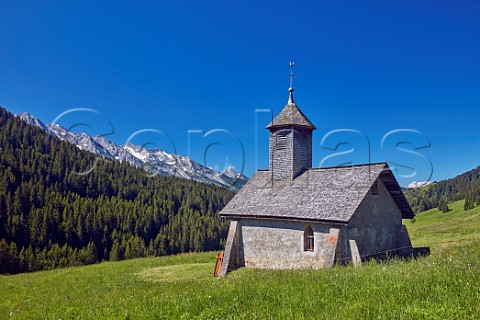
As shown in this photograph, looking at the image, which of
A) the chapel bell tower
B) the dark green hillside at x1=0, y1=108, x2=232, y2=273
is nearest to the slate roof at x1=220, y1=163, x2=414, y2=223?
the chapel bell tower

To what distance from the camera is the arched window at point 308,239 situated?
2247 centimetres

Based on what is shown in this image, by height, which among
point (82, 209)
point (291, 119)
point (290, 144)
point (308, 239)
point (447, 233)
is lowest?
point (308, 239)

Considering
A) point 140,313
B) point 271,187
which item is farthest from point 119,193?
point 140,313

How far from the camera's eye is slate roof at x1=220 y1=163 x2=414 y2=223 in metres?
21.6

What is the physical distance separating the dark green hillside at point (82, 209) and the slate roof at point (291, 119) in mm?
83253

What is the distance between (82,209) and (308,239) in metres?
113

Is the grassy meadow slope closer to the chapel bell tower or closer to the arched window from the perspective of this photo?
the arched window

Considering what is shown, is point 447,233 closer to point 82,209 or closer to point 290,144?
point 290,144

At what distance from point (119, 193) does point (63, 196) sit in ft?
79.6

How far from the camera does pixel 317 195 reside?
76.9 ft

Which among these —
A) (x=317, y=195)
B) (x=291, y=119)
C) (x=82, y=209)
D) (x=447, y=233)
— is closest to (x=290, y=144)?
(x=291, y=119)

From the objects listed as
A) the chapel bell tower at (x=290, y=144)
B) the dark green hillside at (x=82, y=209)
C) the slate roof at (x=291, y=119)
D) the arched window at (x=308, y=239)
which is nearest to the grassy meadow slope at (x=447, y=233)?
the arched window at (x=308, y=239)

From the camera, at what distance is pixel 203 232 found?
394 ft

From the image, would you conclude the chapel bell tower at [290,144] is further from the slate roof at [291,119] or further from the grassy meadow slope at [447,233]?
the grassy meadow slope at [447,233]
